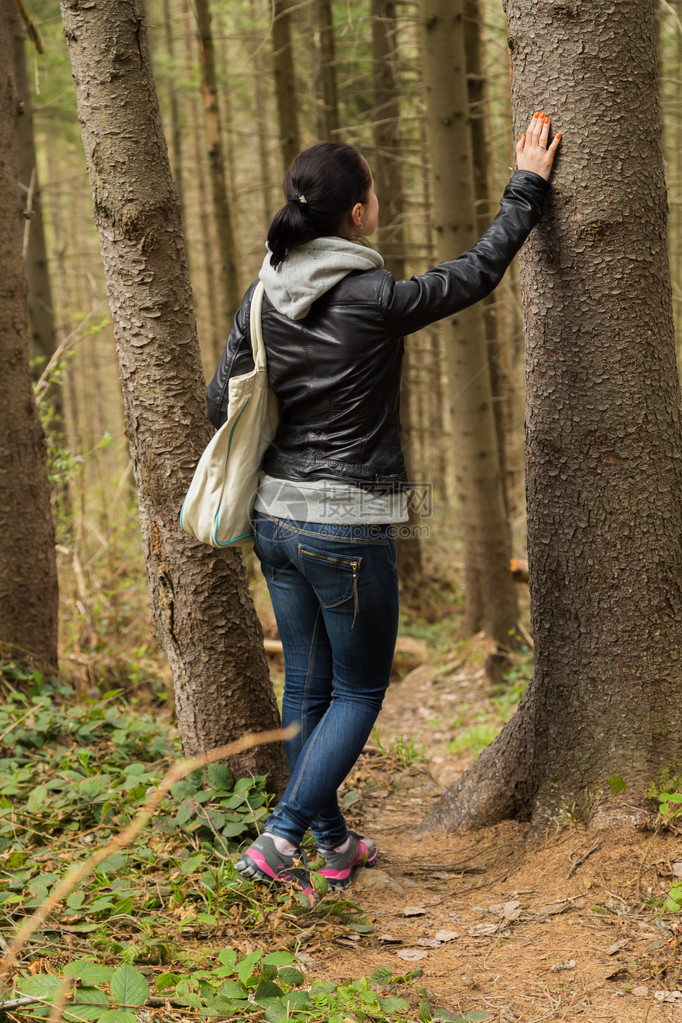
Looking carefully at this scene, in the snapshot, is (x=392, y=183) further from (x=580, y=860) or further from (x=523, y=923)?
(x=523, y=923)

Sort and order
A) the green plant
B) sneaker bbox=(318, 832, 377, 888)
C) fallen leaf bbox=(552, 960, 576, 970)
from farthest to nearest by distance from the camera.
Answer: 1. the green plant
2. sneaker bbox=(318, 832, 377, 888)
3. fallen leaf bbox=(552, 960, 576, 970)

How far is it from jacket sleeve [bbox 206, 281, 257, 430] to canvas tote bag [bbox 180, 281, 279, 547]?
39 mm

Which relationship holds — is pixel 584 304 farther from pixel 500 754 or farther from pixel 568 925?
pixel 568 925

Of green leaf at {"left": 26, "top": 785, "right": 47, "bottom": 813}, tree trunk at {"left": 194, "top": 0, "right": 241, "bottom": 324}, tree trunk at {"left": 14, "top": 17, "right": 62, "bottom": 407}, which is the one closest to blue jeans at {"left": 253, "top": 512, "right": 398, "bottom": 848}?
green leaf at {"left": 26, "top": 785, "right": 47, "bottom": 813}

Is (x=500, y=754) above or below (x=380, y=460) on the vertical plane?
below

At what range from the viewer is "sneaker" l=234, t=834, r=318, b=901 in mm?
2695

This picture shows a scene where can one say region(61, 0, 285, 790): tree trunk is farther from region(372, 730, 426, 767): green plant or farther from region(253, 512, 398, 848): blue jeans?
region(372, 730, 426, 767): green plant

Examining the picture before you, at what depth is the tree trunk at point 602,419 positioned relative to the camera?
2.59m

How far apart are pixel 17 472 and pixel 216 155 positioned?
5280 mm

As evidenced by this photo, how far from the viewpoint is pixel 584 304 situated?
8.79 feet

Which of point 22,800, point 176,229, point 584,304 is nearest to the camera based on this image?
point 584,304

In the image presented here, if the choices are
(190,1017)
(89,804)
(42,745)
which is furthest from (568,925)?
(42,745)

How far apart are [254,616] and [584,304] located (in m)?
1.75

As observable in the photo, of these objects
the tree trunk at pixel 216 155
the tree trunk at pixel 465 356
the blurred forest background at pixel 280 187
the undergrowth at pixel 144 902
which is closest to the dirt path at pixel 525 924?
the undergrowth at pixel 144 902
